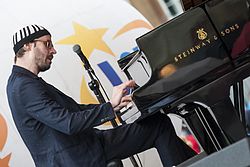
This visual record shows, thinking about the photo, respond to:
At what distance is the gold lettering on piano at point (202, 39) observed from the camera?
1.74m

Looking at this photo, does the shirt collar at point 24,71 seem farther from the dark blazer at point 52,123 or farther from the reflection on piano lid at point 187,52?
the reflection on piano lid at point 187,52

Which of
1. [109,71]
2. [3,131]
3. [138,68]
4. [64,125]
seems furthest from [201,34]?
[3,131]

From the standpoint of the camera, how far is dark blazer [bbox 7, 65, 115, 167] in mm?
1854

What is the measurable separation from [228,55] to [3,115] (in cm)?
135

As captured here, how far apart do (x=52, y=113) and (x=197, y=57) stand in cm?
68

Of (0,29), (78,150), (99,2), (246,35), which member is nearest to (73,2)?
(99,2)

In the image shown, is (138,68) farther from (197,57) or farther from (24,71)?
(24,71)

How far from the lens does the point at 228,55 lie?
1.75 metres

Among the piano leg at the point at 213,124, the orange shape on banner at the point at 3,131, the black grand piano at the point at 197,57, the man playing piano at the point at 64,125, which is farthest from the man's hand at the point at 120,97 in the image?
the orange shape on banner at the point at 3,131

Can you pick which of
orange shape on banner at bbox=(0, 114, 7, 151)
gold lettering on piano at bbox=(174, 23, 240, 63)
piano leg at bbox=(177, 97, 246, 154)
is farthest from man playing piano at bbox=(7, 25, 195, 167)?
orange shape on banner at bbox=(0, 114, 7, 151)

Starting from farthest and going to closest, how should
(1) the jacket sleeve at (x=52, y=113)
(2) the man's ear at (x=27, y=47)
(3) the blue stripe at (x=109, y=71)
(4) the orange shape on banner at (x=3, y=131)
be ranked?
(3) the blue stripe at (x=109, y=71) < (4) the orange shape on banner at (x=3, y=131) < (2) the man's ear at (x=27, y=47) < (1) the jacket sleeve at (x=52, y=113)

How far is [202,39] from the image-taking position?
5.75 ft

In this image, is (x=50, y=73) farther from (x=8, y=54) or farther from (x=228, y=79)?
(x=228, y=79)

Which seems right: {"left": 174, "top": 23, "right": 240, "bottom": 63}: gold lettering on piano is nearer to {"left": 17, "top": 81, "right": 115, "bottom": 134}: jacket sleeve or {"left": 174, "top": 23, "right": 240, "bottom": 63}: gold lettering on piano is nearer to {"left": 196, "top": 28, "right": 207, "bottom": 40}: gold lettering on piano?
{"left": 196, "top": 28, "right": 207, "bottom": 40}: gold lettering on piano
